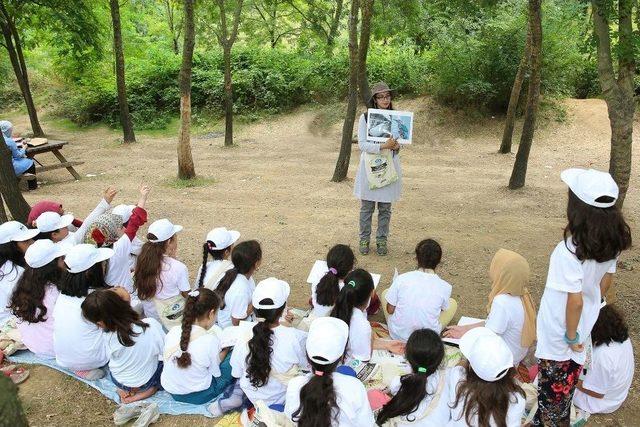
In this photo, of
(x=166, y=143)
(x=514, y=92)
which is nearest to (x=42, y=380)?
(x=514, y=92)

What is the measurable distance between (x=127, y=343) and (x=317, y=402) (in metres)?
1.67

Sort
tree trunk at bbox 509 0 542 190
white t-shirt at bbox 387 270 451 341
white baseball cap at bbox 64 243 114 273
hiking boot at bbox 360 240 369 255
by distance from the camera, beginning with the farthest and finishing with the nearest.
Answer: tree trunk at bbox 509 0 542 190, hiking boot at bbox 360 240 369 255, white t-shirt at bbox 387 270 451 341, white baseball cap at bbox 64 243 114 273

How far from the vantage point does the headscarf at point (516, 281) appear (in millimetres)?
3449

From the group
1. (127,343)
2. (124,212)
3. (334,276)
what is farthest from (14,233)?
(334,276)

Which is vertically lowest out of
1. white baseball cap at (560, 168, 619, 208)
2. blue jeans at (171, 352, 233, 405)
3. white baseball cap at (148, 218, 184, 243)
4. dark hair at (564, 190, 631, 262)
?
blue jeans at (171, 352, 233, 405)

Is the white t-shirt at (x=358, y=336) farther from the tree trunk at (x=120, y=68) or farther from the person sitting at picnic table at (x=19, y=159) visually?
the tree trunk at (x=120, y=68)

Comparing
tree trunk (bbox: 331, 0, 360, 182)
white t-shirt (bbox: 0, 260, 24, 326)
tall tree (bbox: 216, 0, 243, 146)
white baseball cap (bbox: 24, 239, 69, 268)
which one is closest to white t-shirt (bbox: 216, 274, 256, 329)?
white baseball cap (bbox: 24, 239, 69, 268)

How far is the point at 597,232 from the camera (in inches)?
97.8

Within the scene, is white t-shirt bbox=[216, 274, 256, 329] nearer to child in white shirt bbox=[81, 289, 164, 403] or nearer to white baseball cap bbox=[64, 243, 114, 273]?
child in white shirt bbox=[81, 289, 164, 403]

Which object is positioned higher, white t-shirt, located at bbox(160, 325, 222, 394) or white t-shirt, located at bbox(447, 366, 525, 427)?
white t-shirt, located at bbox(447, 366, 525, 427)

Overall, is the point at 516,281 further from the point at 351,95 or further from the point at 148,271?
the point at 351,95

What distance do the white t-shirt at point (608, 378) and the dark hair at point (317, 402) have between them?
Answer: 184cm

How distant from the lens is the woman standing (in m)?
5.60

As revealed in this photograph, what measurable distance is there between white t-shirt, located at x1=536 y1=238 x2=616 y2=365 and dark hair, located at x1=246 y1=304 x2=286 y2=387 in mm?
1600
